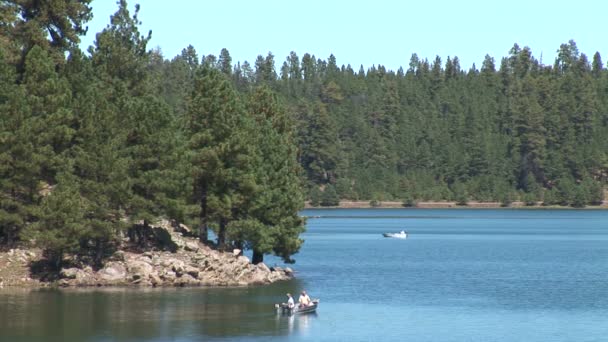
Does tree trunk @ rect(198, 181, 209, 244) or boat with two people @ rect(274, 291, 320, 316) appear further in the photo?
tree trunk @ rect(198, 181, 209, 244)

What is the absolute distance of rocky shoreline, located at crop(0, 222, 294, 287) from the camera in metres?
88.7

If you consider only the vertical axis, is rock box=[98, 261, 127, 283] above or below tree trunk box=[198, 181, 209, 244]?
below

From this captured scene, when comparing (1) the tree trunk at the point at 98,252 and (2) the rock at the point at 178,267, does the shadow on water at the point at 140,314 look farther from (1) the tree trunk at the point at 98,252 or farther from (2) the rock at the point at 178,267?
(1) the tree trunk at the point at 98,252

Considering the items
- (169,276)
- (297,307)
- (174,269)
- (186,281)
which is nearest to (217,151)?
(174,269)

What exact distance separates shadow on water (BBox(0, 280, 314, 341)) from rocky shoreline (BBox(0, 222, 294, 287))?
213 cm

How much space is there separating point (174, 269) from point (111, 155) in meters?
10.5

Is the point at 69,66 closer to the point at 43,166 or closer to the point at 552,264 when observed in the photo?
the point at 43,166

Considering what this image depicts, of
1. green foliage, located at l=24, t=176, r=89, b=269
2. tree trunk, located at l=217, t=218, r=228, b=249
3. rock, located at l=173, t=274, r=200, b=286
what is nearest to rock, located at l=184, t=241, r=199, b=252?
tree trunk, located at l=217, t=218, r=228, b=249

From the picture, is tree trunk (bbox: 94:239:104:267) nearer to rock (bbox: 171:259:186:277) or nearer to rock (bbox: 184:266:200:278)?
rock (bbox: 171:259:186:277)

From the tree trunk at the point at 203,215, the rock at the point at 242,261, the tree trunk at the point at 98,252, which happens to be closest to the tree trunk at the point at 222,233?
the tree trunk at the point at 203,215

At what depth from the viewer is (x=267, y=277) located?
324 ft

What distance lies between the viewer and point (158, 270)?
3605 inches

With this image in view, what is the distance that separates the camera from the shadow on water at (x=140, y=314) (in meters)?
70.0

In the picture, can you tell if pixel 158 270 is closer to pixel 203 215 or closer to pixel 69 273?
pixel 69 273
